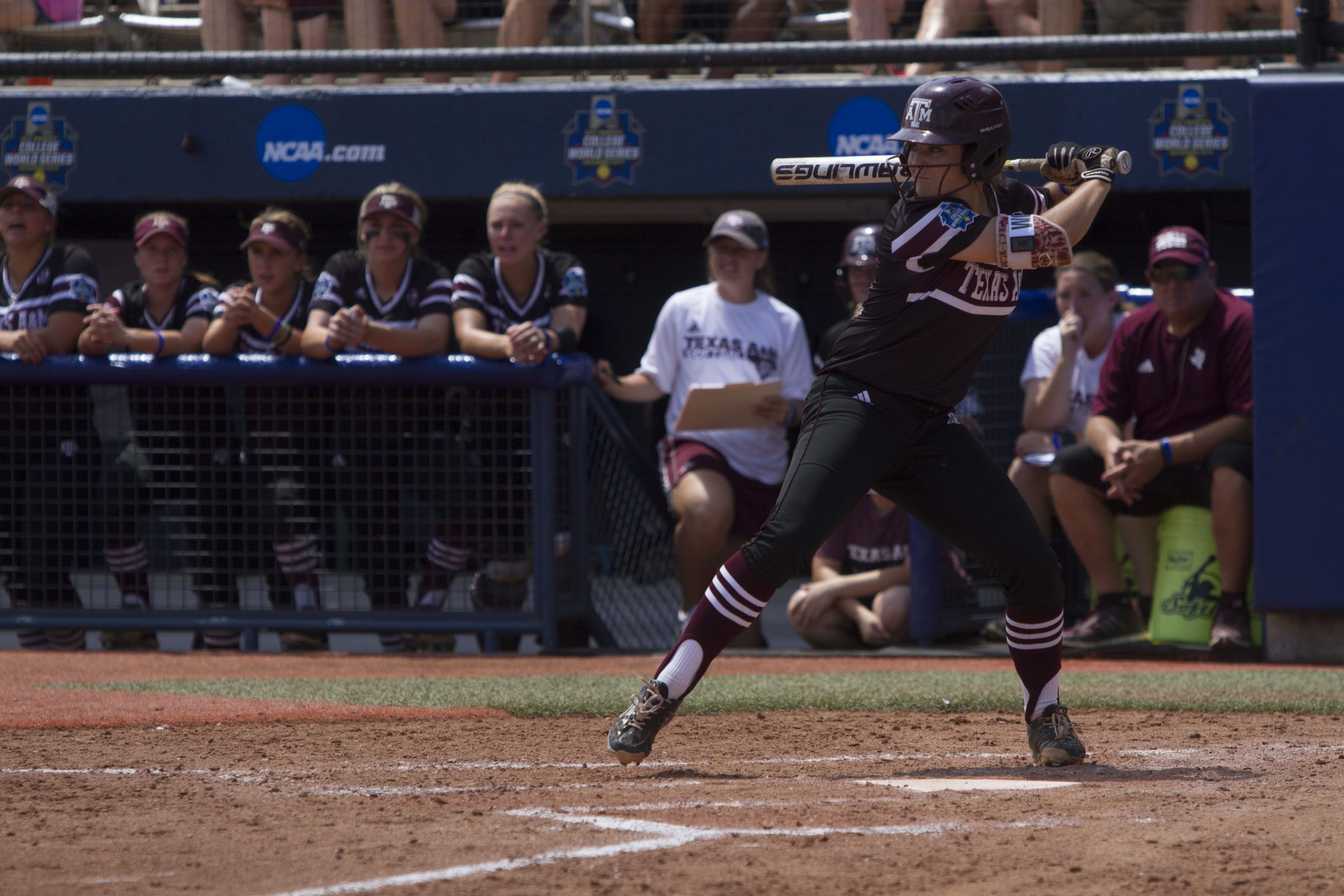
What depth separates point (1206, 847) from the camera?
9.16 feet

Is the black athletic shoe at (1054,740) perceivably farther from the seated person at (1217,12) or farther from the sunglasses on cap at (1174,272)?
the seated person at (1217,12)

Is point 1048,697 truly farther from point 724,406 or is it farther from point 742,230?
point 742,230

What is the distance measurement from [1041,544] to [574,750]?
133 centimetres

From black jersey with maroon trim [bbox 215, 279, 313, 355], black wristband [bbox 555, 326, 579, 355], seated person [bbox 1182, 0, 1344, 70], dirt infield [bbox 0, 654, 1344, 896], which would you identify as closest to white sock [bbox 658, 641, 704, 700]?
dirt infield [bbox 0, 654, 1344, 896]

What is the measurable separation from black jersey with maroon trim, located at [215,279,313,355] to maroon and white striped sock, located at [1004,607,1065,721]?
12.0 feet

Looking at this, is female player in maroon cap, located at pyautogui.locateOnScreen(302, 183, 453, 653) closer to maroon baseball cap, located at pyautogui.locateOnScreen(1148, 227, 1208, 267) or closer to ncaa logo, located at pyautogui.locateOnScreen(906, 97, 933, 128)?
maroon baseball cap, located at pyautogui.locateOnScreen(1148, 227, 1208, 267)

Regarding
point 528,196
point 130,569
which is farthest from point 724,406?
point 130,569

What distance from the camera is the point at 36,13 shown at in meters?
8.78

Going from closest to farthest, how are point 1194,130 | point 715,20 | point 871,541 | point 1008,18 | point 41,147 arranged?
1. point 871,541
2. point 1194,130
3. point 1008,18
4. point 715,20
5. point 41,147

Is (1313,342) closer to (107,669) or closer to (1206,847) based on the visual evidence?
(1206,847)

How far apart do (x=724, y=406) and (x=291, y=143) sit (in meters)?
3.43

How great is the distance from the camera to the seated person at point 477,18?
324 inches

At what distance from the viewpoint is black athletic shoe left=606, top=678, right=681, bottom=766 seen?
3.57 metres

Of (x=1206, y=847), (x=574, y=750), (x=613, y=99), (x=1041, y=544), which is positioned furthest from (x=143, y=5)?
(x=1206, y=847)
